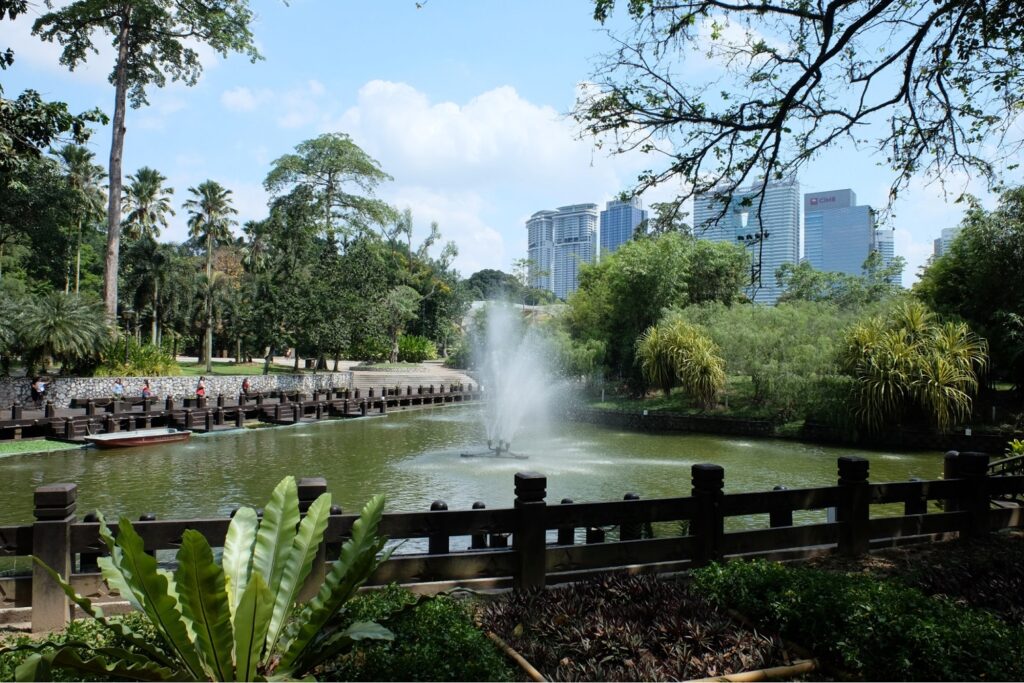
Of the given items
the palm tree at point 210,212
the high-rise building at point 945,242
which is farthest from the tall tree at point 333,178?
the high-rise building at point 945,242

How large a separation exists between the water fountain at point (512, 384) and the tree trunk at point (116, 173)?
15.5 meters

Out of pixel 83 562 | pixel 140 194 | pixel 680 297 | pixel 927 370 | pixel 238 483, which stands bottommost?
pixel 238 483

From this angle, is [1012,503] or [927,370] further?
[927,370]

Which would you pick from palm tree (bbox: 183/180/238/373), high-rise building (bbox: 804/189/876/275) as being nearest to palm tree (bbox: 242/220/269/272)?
palm tree (bbox: 183/180/238/373)

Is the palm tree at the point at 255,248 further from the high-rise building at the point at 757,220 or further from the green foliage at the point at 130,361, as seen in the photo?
the high-rise building at the point at 757,220

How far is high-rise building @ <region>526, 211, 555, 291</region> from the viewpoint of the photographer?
72.3 metres

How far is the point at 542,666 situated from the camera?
3693 mm

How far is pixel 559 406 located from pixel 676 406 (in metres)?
5.45

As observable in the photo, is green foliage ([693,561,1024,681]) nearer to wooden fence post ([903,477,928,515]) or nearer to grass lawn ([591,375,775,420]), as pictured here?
wooden fence post ([903,477,928,515])

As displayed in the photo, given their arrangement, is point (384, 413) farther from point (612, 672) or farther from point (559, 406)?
point (612, 672)

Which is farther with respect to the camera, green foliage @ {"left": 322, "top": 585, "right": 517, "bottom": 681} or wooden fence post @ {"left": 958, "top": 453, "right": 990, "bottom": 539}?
wooden fence post @ {"left": 958, "top": 453, "right": 990, "bottom": 539}

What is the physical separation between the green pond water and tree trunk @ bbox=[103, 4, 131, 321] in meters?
11.0

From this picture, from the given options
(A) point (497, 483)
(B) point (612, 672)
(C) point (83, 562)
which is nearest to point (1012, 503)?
(B) point (612, 672)

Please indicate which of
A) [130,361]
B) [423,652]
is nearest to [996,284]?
[423,652]
